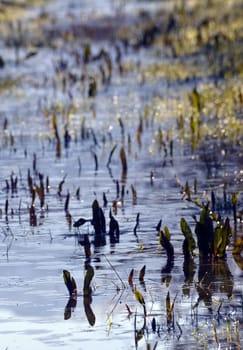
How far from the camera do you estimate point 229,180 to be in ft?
29.5

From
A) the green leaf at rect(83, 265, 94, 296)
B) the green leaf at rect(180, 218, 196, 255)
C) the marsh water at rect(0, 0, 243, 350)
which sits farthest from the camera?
Result: the green leaf at rect(180, 218, 196, 255)

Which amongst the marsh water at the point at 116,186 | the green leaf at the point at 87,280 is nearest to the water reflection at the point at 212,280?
the marsh water at the point at 116,186

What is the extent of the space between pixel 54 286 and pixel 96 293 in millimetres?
270

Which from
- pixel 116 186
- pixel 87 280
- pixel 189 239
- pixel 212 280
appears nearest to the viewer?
pixel 87 280

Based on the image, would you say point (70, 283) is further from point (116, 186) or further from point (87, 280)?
point (116, 186)

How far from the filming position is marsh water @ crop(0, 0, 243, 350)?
210 inches

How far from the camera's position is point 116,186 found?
28.9 ft

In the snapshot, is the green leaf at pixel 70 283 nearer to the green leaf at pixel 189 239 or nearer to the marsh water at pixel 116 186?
the marsh water at pixel 116 186

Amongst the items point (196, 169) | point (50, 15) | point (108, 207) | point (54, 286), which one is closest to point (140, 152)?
point (196, 169)

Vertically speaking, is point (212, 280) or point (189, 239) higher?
point (189, 239)

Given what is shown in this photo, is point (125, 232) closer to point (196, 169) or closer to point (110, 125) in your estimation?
point (196, 169)

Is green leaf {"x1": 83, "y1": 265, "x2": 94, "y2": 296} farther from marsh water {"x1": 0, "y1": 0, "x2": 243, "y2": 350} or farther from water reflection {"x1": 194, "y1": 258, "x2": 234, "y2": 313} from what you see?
water reflection {"x1": 194, "y1": 258, "x2": 234, "y2": 313}

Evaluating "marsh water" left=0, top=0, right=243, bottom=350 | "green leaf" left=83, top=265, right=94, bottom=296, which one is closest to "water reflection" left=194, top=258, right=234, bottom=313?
"marsh water" left=0, top=0, right=243, bottom=350

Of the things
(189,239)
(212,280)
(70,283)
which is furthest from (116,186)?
(70,283)
